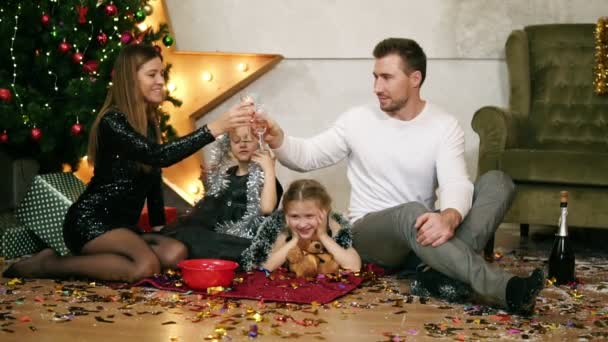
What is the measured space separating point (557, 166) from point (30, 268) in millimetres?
2408

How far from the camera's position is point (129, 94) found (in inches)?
139

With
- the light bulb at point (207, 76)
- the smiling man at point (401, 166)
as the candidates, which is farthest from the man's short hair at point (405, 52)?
the light bulb at point (207, 76)

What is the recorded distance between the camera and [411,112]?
12.0 ft

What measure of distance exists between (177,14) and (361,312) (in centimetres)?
312

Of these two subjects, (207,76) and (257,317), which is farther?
(207,76)

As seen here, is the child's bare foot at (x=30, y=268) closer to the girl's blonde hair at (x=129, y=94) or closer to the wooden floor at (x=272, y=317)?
the wooden floor at (x=272, y=317)

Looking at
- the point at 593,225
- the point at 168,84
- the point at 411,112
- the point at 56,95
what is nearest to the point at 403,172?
the point at 411,112

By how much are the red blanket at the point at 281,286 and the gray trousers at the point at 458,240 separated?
17 centimetres

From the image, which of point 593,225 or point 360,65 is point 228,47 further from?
point 593,225

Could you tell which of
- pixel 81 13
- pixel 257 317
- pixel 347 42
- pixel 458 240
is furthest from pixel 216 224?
pixel 347 42

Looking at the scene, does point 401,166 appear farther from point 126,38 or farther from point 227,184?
point 126,38

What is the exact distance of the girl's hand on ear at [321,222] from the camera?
3549 millimetres

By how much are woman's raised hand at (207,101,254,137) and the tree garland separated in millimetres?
2334

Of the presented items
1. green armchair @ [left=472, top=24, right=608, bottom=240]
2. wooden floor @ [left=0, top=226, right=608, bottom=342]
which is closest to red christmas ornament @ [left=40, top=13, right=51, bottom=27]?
wooden floor @ [left=0, top=226, right=608, bottom=342]
